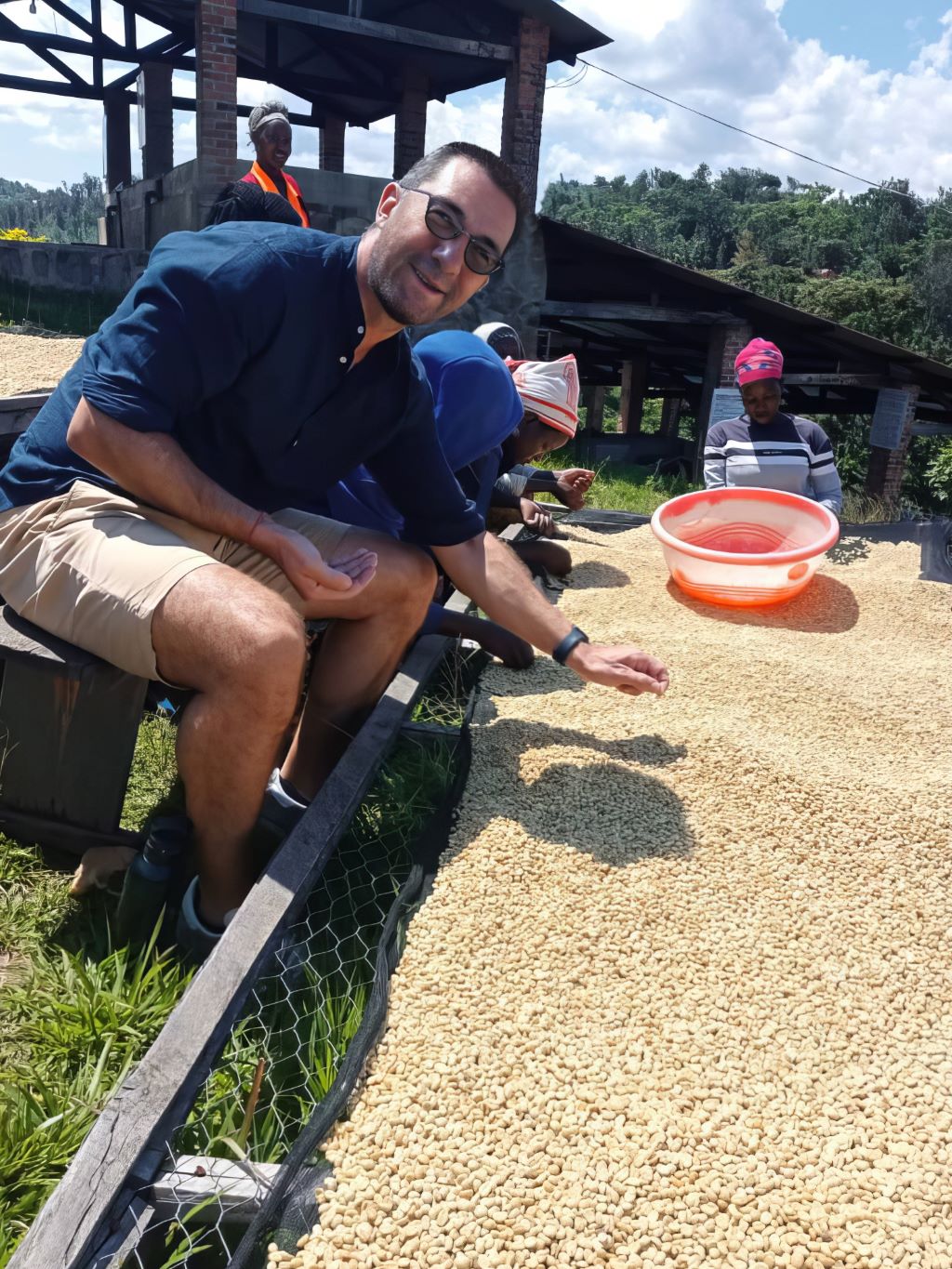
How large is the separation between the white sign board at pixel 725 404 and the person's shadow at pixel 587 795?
658 cm

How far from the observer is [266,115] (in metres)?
4.74

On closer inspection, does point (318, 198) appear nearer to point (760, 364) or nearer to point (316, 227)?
point (316, 227)

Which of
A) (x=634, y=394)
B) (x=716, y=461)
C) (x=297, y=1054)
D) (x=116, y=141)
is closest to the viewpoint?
(x=297, y=1054)

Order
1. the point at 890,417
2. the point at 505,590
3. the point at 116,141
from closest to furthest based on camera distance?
the point at 505,590
the point at 890,417
the point at 116,141

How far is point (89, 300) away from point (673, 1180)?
881cm

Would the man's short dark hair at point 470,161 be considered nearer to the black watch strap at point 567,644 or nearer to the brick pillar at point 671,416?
the black watch strap at point 567,644

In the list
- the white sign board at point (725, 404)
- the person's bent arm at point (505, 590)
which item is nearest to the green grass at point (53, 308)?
the white sign board at point (725, 404)

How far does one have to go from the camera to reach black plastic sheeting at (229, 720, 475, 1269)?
1.12 m

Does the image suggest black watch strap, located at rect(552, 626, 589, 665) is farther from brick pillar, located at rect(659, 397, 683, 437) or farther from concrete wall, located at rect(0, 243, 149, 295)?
brick pillar, located at rect(659, 397, 683, 437)

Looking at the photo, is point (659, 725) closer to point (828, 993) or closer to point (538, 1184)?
point (828, 993)

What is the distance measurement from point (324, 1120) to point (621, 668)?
1062 mm

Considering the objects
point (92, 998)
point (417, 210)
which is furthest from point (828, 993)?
point (417, 210)

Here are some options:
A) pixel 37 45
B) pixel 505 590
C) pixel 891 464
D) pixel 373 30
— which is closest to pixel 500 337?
pixel 505 590

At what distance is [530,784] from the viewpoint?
2.14 meters
